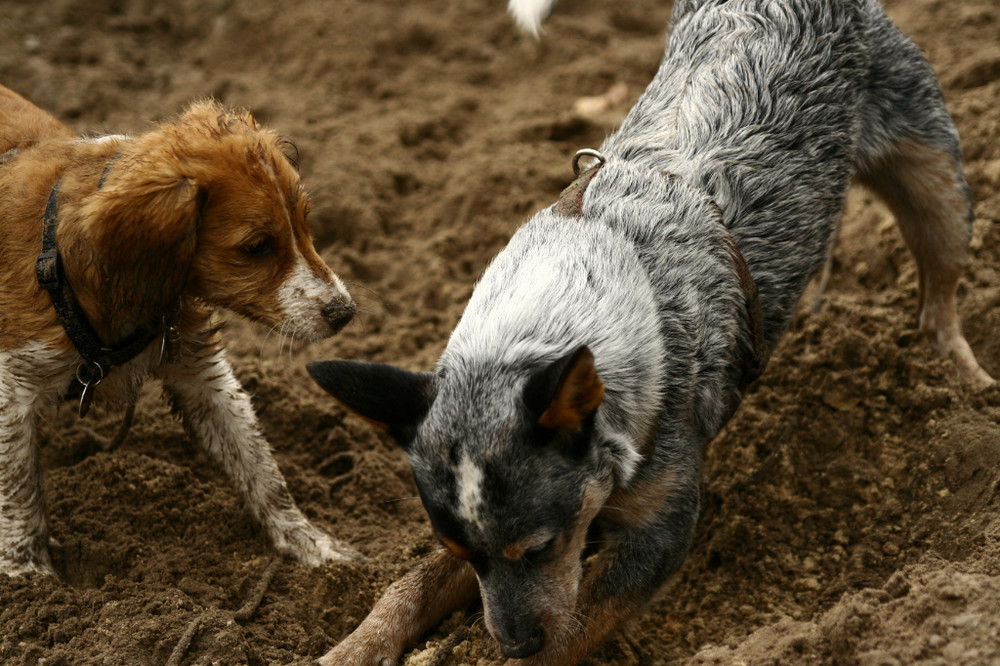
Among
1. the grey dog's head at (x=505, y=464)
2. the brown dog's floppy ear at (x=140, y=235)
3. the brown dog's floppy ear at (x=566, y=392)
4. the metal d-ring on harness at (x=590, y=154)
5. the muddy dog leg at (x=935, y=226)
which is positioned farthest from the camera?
the muddy dog leg at (x=935, y=226)

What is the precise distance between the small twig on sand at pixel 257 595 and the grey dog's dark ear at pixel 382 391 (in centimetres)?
114

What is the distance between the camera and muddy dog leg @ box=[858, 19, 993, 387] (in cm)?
443

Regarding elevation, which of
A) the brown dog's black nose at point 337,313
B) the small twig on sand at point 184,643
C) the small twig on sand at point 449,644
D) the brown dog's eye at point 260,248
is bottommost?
Answer: the small twig on sand at point 184,643

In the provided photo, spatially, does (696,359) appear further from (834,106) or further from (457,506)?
(834,106)

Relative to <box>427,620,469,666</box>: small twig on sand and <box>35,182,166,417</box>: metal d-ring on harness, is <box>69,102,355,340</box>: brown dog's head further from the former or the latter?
<box>427,620,469,666</box>: small twig on sand

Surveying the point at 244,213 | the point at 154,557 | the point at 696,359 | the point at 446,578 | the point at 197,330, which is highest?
the point at 696,359

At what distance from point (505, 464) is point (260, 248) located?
1501 millimetres

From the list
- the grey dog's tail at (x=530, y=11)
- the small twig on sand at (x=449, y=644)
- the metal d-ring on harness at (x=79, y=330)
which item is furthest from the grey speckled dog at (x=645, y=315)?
the metal d-ring on harness at (x=79, y=330)

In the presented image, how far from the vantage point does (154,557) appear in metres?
4.09

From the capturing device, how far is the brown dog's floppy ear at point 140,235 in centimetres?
Result: 355

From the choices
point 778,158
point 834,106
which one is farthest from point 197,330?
point 834,106

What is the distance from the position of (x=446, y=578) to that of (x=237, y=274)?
1.47 metres

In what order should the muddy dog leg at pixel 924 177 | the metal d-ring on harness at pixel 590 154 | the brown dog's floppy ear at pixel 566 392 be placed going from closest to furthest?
the brown dog's floppy ear at pixel 566 392
the metal d-ring on harness at pixel 590 154
the muddy dog leg at pixel 924 177

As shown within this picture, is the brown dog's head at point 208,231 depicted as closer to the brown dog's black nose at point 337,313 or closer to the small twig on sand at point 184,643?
the brown dog's black nose at point 337,313
